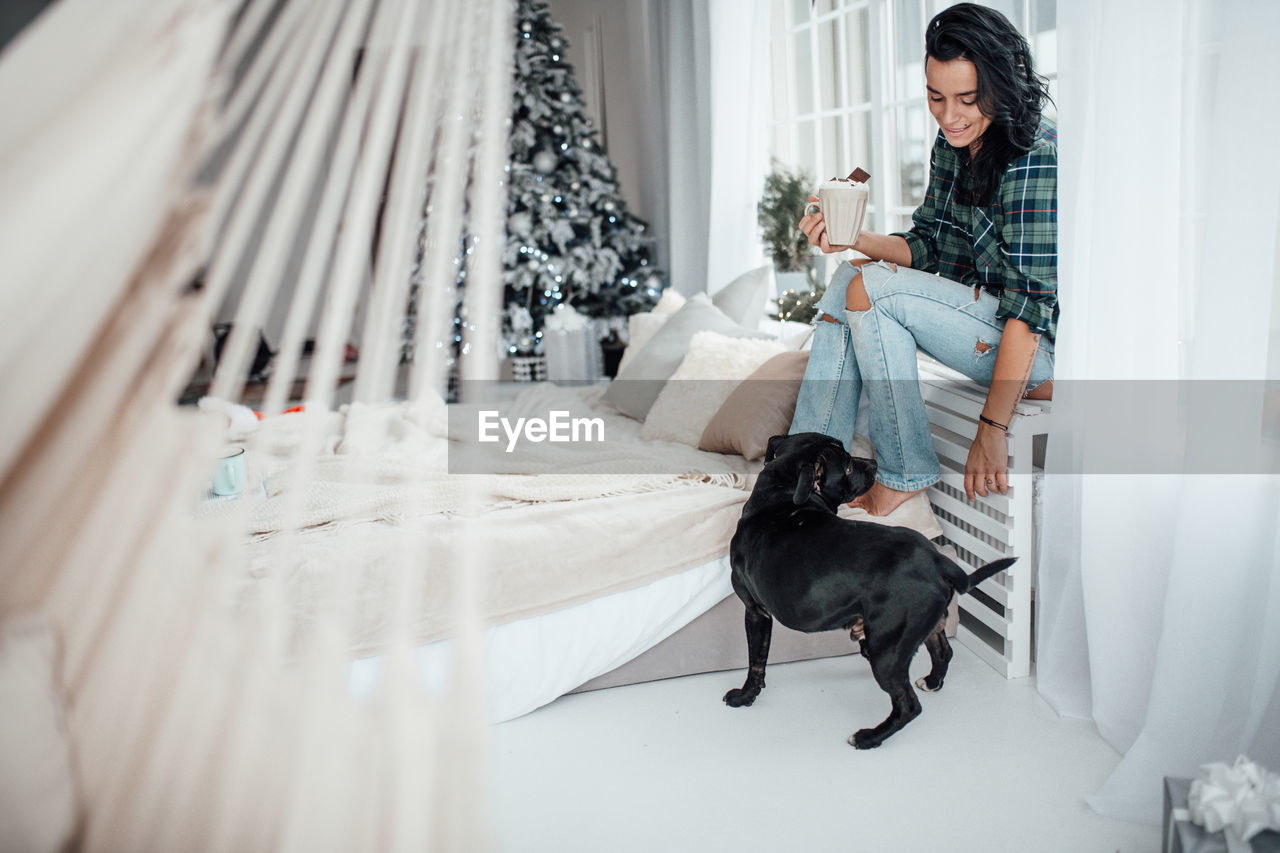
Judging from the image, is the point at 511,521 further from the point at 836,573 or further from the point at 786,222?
the point at 786,222

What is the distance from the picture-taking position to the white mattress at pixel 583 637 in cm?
169

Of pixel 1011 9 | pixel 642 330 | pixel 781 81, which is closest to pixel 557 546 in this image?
pixel 642 330

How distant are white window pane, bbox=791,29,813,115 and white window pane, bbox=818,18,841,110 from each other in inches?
3.7

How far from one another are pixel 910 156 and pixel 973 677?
71.5 inches

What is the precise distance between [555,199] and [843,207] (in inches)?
120

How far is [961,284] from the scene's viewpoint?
186 cm

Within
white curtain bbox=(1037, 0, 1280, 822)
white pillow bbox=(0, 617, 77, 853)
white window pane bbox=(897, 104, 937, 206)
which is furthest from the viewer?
white window pane bbox=(897, 104, 937, 206)

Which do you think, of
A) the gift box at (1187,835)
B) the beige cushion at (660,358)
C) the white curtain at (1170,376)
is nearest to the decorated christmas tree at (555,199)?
the beige cushion at (660,358)

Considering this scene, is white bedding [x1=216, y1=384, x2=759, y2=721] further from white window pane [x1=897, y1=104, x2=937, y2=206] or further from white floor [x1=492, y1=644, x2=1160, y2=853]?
white window pane [x1=897, y1=104, x2=937, y2=206]

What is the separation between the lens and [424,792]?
2.55 ft

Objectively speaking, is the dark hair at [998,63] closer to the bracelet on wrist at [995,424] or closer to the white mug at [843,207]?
the white mug at [843,207]

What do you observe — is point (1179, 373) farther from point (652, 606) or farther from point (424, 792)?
point (424, 792)

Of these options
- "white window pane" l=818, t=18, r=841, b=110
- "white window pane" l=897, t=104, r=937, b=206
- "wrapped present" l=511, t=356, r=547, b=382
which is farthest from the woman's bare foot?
"wrapped present" l=511, t=356, r=547, b=382

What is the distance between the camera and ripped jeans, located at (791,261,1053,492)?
5.95ft
